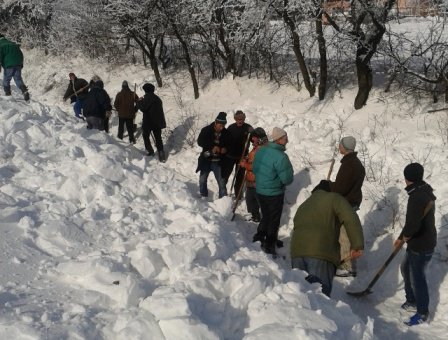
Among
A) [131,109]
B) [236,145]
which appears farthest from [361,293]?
[131,109]

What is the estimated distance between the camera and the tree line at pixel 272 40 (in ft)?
28.9

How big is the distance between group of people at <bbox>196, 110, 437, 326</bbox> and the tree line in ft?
10.7

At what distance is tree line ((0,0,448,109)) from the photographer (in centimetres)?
881

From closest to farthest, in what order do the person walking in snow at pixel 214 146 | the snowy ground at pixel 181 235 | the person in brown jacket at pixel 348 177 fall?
the snowy ground at pixel 181 235, the person in brown jacket at pixel 348 177, the person walking in snow at pixel 214 146

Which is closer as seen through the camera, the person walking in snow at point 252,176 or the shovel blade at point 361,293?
the shovel blade at point 361,293

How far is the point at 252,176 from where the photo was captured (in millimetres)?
7430

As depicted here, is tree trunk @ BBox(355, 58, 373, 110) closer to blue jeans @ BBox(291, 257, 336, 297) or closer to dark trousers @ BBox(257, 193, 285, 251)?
dark trousers @ BBox(257, 193, 285, 251)

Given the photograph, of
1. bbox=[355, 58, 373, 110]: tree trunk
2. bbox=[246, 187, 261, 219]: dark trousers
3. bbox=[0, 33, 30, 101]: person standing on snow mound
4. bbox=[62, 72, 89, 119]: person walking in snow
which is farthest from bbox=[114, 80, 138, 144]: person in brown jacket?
bbox=[355, 58, 373, 110]: tree trunk

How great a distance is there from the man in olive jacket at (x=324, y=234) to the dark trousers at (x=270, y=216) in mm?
1634

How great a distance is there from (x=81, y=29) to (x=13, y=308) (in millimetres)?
15619

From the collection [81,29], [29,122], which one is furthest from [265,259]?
[81,29]

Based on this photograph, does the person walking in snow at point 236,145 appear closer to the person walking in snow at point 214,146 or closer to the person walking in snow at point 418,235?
the person walking in snow at point 214,146

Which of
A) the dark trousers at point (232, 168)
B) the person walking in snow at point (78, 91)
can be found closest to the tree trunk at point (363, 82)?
the dark trousers at point (232, 168)

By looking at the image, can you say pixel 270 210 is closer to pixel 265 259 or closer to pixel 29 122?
pixel 265 259
